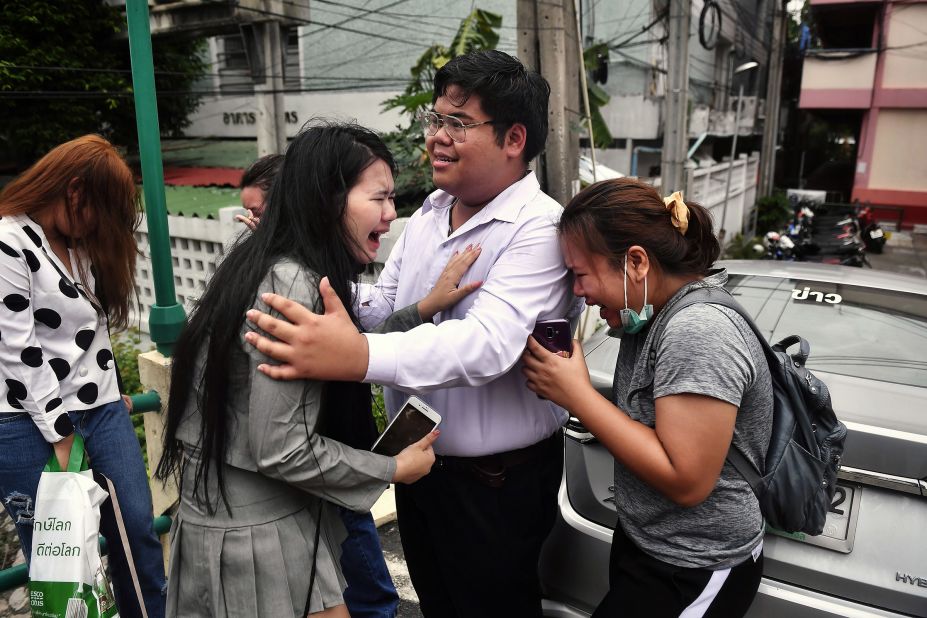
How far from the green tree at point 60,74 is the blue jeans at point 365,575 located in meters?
11.1

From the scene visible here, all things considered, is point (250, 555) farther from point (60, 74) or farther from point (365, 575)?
point (60, 74)

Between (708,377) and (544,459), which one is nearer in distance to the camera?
(708,377)

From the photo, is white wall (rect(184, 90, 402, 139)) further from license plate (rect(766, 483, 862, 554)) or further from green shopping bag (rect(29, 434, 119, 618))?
license plate (rect(766, 483, 862, 554))

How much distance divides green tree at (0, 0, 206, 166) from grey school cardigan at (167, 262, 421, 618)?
11618mm

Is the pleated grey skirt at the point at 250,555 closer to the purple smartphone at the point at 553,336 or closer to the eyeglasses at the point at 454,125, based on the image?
the purple smartphone at the point at 553,336

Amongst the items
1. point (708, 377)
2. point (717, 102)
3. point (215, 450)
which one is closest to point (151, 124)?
point (215, 450)

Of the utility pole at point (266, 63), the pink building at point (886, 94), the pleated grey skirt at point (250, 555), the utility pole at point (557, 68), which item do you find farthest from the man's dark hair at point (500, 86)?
the pink building at point (886, 94)

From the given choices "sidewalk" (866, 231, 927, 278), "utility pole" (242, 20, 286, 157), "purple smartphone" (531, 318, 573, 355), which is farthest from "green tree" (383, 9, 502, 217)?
"sidewalk" (866, 231, 927, 278)

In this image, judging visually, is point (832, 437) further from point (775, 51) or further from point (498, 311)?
point (775, 51)

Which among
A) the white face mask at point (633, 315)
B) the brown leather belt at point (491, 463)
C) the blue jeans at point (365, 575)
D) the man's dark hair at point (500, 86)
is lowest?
the blue jeans at point (365, 575)

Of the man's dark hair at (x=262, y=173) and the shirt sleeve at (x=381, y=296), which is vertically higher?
the man's dark hair at (x=262, y=173)

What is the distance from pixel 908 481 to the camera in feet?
5.91

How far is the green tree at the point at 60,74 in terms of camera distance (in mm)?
12062

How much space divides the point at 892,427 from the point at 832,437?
43 cm
